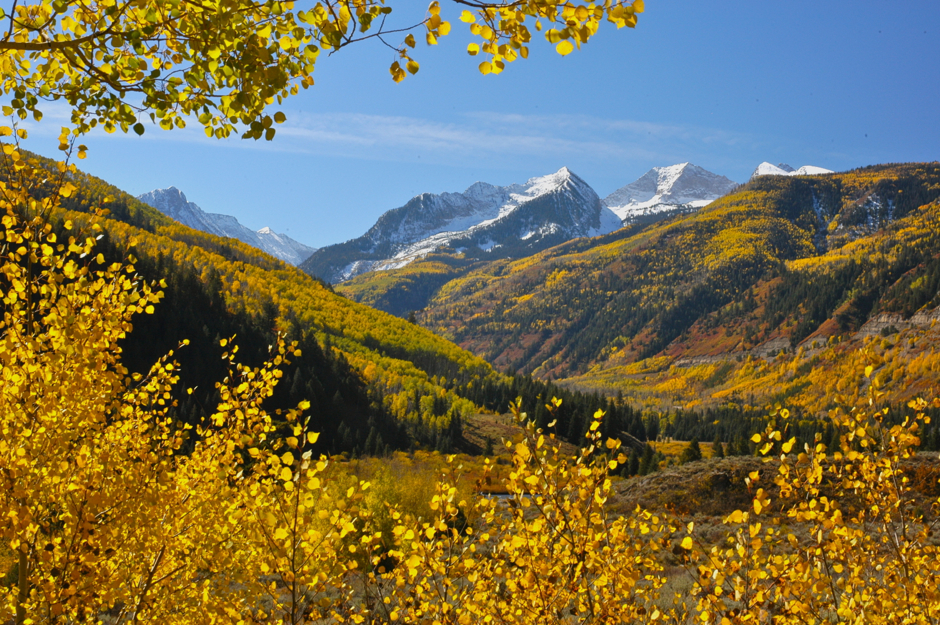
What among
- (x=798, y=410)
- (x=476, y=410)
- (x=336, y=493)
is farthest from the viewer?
(x=798, y=410)

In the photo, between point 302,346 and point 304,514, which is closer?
point 304,514

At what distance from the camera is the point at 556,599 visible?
4258mm

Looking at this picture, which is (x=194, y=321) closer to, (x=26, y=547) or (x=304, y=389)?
(x=304, y=389)

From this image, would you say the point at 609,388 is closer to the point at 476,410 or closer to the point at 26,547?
the point at 476,410

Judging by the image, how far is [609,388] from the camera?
197625mm

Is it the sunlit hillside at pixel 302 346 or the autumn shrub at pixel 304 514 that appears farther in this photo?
the sunlit hillside at pixel 302 346

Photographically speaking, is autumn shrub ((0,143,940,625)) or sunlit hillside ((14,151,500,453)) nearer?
autumn shrub ((0,143,940,625))

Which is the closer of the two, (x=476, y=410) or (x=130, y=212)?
(x=476, y=410)

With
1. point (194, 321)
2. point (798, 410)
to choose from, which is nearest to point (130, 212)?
point (194, 321)

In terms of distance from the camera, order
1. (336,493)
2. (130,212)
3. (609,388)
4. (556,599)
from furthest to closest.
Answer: (609,388)
(130,212)
(336,493)
(556,599)

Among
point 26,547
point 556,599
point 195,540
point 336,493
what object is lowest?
point 336,493

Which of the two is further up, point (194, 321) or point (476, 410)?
point (194, 321)

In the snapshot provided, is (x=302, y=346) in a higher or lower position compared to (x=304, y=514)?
lower

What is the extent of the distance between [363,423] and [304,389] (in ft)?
28.8
